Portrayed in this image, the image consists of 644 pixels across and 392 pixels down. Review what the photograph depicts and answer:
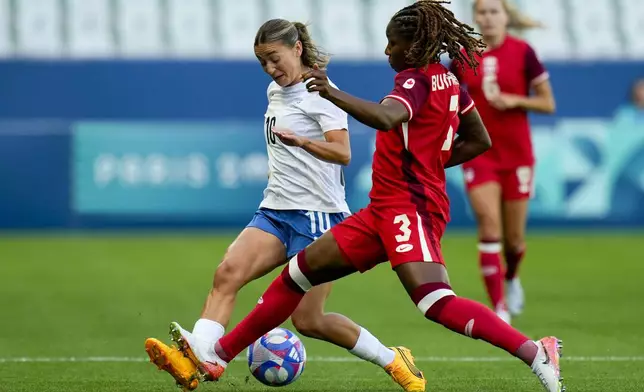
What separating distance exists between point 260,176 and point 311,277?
10.9 metres

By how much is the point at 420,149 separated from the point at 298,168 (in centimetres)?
92

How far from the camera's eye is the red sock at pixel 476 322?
5930 millimetres

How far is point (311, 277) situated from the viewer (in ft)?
20.7

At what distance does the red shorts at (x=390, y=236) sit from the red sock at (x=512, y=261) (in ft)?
13.5

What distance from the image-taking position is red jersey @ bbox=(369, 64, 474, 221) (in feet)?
20.0

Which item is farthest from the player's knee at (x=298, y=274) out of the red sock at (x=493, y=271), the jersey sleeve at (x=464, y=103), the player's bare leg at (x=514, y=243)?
the player's bare leg at (x=514, y=243)

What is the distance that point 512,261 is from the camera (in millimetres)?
10359

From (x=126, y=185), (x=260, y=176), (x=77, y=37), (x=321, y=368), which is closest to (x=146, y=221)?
(x=126, y=185)

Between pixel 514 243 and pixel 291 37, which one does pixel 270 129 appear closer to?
pixel 291 37

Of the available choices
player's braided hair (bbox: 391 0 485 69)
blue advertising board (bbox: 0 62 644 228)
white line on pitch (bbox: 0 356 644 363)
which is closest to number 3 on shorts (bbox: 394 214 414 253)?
player's braided hair (bbox: 391 0 485 69)

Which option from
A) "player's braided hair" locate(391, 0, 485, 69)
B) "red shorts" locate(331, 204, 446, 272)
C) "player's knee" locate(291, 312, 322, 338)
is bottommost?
"player's knee" locate(291, 312, 322, 338)

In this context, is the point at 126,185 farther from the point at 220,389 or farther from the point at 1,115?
the point at 220,389

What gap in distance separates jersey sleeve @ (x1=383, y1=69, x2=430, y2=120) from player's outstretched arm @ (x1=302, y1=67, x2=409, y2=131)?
0.12 metres

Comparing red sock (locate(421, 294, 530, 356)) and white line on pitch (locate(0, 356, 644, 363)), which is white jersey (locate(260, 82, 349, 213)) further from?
white line on pitch (locate(0, 356, 644, 363))
